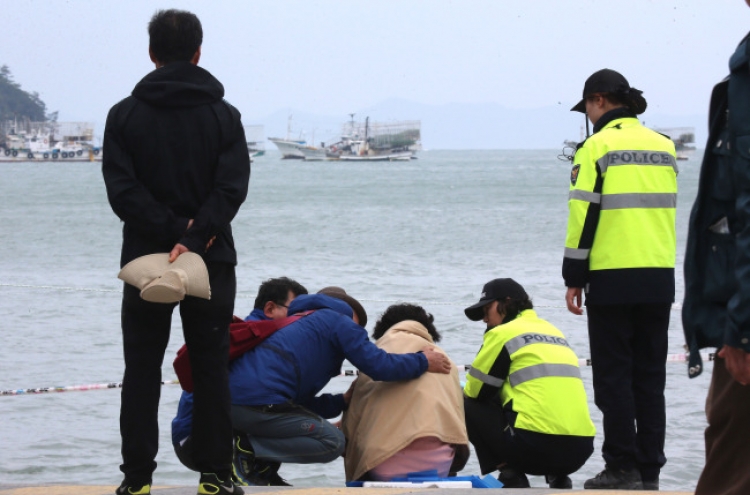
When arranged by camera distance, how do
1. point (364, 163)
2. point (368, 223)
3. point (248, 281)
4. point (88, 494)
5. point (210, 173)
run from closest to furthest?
point (210, 173), point (88, 494), point (248, 281), point (368, 223), point (364, 163)

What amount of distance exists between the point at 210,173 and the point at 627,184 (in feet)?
6.65

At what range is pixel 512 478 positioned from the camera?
566cm

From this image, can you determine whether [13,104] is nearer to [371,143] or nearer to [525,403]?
[371,143]

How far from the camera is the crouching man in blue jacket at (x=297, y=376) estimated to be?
5.19 m

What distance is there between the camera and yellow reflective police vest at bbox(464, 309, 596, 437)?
5.51 m

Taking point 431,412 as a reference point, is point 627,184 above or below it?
above

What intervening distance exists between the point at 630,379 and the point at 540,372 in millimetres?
416

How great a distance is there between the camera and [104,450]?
8680 millimetres

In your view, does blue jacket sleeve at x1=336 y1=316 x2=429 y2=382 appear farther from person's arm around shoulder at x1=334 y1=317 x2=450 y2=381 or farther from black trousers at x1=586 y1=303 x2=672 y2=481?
black trousers at x1=586 y1=303 x2=672 y2=481

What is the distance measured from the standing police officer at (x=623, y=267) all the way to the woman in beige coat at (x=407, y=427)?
65cm

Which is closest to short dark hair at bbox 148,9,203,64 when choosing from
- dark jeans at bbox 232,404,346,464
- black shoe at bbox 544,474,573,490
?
dark jeans at bbox 232,404,346,464

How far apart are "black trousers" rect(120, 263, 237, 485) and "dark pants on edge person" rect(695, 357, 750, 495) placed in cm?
178

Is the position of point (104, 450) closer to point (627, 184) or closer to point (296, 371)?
point (296, 371)

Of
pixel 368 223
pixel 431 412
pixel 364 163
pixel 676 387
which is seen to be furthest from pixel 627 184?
pixel 364 163
